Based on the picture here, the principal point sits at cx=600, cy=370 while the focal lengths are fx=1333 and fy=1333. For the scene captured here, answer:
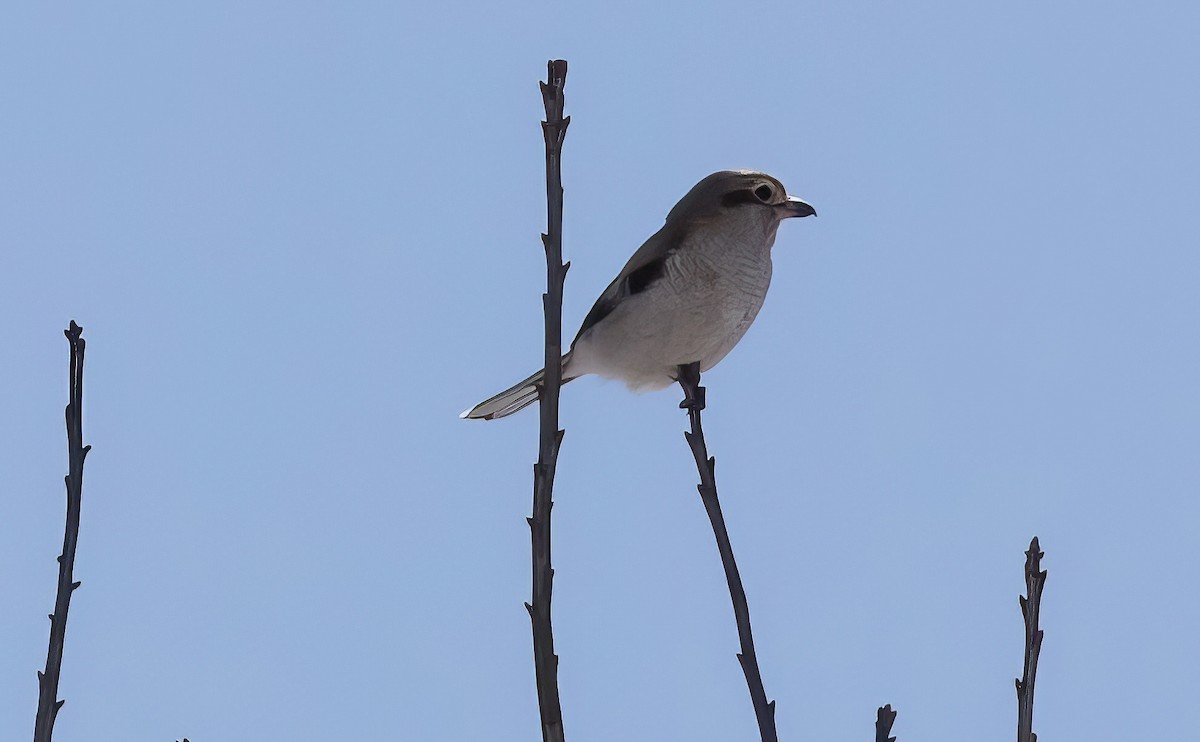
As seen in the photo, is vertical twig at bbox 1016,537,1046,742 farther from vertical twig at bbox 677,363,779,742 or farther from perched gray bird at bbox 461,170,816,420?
perched gray bird at bbox 461,170,816,420

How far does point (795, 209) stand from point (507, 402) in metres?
1.63

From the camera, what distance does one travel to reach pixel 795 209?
15.5ft

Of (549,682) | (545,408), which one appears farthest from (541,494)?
(549,682)

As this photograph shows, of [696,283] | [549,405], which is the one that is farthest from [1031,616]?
[696,283]

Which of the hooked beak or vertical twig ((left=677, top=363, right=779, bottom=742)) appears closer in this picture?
vertical twig ((left=677, top=363, right=779, bottom=742))

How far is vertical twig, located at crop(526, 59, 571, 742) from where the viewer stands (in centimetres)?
204

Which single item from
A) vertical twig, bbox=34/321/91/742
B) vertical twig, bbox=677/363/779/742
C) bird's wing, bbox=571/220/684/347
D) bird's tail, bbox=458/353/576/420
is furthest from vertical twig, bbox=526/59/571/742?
bird's tail, bbox=458/353/576/420

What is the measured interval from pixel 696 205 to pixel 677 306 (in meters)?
0.50

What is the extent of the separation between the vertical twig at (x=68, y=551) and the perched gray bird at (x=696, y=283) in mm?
2568

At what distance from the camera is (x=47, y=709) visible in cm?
205

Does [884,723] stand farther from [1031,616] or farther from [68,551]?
[68,551]

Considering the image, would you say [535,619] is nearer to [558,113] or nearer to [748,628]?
[748,628]

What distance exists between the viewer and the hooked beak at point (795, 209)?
473 centimetres

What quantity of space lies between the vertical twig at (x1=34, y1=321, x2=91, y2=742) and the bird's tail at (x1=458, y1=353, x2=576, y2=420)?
354 cm
